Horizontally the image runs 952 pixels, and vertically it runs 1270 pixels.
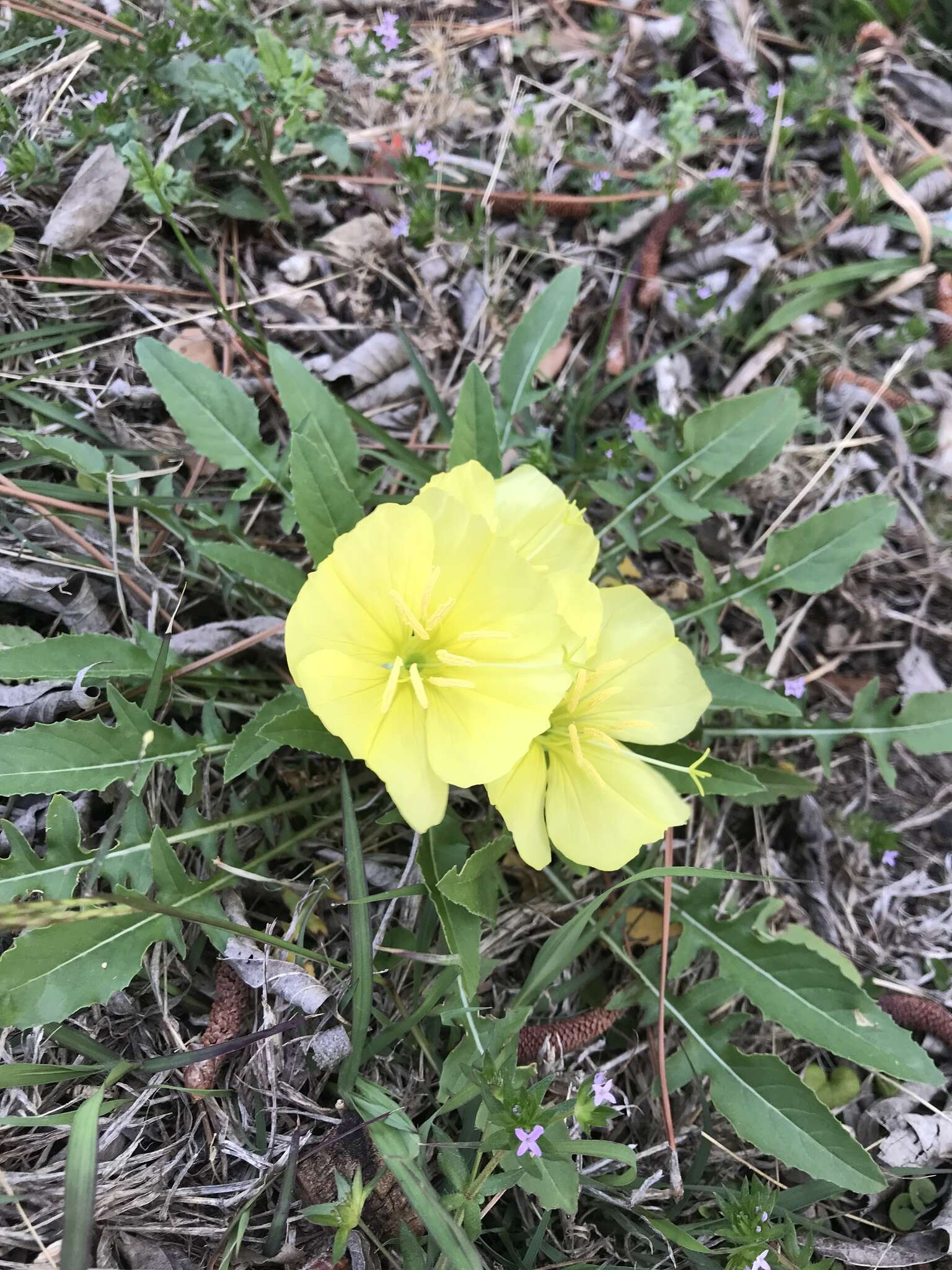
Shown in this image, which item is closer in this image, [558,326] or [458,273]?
[558,326]

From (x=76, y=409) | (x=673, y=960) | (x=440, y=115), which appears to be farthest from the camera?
(x=440, y=115)

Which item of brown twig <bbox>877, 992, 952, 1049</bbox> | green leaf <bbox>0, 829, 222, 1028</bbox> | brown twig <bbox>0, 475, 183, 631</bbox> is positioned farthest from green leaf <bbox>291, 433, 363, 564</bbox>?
brown twig <bbox>877, 992, 952, 1049</bbox>

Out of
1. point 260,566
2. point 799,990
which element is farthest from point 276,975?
point 799,990

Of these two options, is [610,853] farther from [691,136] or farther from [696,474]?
[691,136]

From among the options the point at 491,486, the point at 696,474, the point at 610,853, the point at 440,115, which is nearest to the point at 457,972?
the point at 610,853

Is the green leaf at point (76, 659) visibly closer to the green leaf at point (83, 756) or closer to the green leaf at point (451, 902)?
the green leaf at point (83, 756)

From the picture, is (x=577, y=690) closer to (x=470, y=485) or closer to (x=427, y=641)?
(x=427, y=641)

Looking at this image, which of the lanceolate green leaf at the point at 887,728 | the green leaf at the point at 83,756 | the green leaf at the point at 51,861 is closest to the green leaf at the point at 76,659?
the green leaf at the point at 83,756
